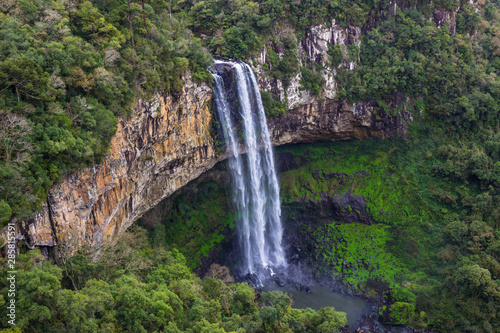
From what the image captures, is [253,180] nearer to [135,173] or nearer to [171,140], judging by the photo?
[171,140]

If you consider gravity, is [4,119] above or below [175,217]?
above

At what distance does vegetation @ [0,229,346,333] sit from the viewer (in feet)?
41.3

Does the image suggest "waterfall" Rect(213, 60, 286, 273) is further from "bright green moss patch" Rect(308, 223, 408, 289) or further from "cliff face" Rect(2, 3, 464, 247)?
"bright green moss patch" Rect(308, 223, 408, 289)

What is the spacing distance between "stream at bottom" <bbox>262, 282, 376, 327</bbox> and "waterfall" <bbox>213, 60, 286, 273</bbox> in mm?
3120

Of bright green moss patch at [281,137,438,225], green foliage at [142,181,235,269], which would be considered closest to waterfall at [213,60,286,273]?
green foliage at [142,181,235,269]

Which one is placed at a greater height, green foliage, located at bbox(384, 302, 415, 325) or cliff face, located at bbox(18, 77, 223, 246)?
cliff face, located at bbox(18, 77, 223, 246)

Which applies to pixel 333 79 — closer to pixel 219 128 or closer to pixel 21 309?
pixel 219 128

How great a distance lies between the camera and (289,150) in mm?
36750

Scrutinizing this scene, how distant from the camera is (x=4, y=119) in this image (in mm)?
13984

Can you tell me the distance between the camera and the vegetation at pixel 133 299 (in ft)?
41.3

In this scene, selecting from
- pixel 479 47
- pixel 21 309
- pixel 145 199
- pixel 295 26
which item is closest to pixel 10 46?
pixel 21 309

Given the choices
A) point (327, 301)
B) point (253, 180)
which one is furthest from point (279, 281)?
point (253, 180)

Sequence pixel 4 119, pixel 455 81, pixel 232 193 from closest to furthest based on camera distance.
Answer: pixel 4 119 < pixel 232 193 < pixel 455 81

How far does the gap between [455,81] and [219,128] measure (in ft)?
69.4
